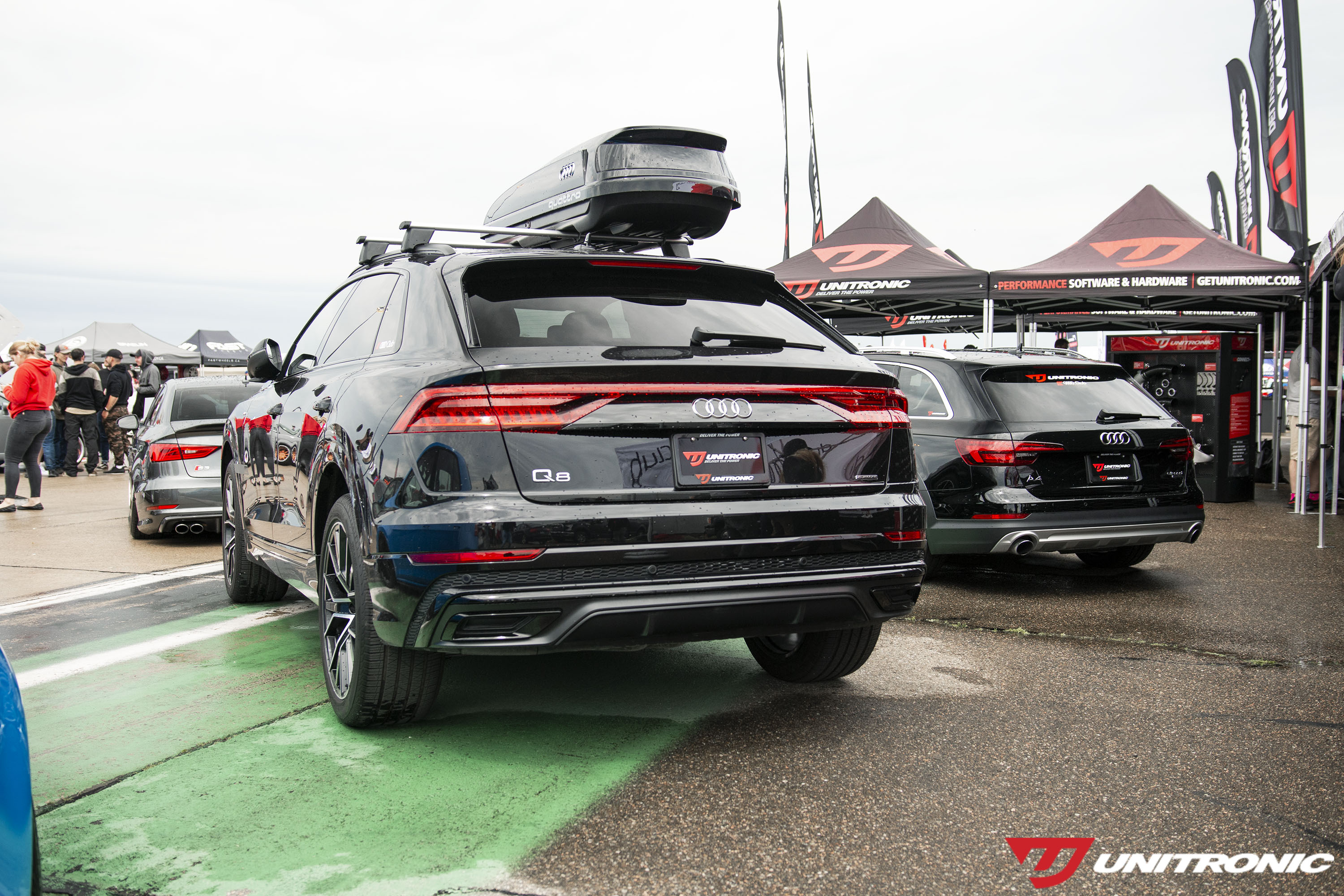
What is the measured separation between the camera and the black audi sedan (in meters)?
8.67

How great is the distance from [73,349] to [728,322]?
611 inches

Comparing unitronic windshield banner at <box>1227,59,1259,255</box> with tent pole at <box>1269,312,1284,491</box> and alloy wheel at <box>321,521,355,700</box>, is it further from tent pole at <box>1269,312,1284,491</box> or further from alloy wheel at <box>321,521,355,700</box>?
alloy wheel at <box>321,521,355,700</box>

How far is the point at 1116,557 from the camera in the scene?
745cm

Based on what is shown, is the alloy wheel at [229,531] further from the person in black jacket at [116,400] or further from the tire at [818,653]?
the person in black jacket at [116,400]

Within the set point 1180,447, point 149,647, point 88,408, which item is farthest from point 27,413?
point 1180,447

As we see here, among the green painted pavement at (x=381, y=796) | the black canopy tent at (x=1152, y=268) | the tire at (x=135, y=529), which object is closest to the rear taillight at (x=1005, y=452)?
the green painted pavement at (x=381, y=796)

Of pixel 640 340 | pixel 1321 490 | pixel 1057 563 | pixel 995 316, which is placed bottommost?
pixel 1057 563

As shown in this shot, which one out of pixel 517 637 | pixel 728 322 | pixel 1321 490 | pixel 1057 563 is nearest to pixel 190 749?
pixel 517 637

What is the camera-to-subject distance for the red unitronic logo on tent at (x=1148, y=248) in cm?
1352

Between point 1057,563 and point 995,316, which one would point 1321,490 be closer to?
point 1057,563

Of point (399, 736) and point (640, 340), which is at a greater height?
point (640, 340)

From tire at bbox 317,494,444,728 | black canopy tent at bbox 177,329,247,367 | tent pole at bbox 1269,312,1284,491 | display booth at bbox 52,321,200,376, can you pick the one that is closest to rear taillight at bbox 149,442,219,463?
tire at bbox 317,494,444,728

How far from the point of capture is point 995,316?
71.9 feet

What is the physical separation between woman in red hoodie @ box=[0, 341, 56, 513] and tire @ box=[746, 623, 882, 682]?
32.8ft
